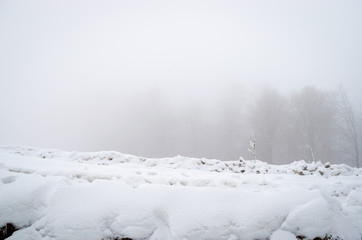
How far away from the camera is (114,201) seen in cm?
222

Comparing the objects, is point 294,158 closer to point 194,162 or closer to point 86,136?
point 194,162

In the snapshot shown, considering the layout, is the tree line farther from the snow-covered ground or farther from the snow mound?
the snow-covered ground

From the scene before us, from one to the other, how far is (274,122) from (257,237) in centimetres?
2708

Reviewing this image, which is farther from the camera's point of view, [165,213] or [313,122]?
[313,122]

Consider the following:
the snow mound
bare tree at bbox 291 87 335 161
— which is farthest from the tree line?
the snow mound

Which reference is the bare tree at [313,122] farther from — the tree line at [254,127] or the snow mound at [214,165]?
the snow mound at [214,165]

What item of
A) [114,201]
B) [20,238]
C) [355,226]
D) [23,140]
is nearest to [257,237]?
[355,226]

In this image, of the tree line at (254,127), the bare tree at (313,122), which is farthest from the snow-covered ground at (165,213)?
the bare tree at (313,122)

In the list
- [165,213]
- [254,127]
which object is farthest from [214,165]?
[254,127]

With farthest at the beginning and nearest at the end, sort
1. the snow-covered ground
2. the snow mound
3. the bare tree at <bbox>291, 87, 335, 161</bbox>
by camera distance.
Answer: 1. the bare tree at <bbox>291, 87, 335, 161</bbox>
2. the snow mound
3. the snow-covered ground

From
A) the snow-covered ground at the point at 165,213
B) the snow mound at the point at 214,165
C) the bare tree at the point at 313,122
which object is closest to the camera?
the snow-covered ground at the point at 165,213

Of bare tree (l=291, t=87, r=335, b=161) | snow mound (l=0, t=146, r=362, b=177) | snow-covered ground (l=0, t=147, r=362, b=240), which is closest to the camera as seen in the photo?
snow-covered ground (l=0, t=147, r=362, b=240)

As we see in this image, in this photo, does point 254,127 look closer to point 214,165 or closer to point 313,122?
point 313,122

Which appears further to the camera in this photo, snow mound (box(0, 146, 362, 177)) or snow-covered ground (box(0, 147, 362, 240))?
snow mound (box(0, 146, 362, 177))
